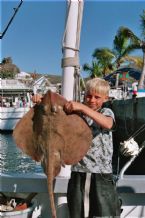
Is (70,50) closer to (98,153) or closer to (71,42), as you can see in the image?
(71,42)

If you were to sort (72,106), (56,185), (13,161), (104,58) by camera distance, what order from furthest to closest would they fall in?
1. (104,58)
2. (13,161)
3. (56,185)
4. (72,106)

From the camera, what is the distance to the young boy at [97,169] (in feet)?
10.1

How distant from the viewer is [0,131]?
1216 inches

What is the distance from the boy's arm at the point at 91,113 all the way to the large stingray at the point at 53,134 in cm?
7

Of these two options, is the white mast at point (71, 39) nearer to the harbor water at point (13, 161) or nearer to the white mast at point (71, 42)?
the white mast at point (71, 42)

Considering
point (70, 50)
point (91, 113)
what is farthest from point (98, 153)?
point (70, 50)

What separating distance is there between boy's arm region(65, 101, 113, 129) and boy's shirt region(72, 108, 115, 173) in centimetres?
9

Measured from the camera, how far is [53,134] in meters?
2.99

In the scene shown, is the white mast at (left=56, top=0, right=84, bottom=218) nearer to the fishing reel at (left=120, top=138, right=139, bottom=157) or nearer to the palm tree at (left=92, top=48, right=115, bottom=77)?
the fishing reel at (left=120, top=138, right=139, bottom=157)

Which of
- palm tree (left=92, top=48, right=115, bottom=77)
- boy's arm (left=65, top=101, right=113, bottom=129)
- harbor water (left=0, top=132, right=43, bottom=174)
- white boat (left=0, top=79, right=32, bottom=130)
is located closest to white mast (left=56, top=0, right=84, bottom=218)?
boy's arm (left=65, top=101, right=113, bottom=129)

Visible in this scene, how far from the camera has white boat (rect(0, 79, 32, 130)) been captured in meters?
30.3

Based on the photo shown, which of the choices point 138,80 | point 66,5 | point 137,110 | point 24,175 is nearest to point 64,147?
point 24,175

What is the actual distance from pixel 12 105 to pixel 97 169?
3308 cm

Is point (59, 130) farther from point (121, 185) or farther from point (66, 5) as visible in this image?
point (66, 5)
